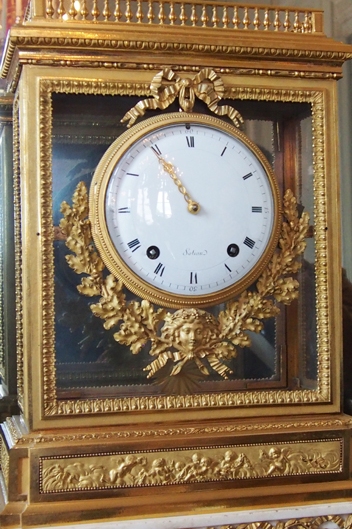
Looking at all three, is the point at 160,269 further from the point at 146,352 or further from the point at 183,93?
the point at 183,93

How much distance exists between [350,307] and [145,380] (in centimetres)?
45

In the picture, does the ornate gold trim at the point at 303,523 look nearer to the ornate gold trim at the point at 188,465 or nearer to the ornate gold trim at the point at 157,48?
the ornate gold trim at the point at 188,465

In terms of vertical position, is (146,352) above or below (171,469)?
above

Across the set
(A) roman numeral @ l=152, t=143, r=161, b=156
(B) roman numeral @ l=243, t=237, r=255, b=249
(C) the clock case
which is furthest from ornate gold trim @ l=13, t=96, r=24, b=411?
(B) roman numeral @ l=243, t=237, r=255, b=249

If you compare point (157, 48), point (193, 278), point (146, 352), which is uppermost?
point (157, 48)

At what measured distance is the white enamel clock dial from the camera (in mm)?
1104

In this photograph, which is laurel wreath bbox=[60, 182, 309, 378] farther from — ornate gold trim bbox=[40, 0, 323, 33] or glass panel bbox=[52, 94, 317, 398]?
ornate gold trim bbox=[40, 0, 323, 33]

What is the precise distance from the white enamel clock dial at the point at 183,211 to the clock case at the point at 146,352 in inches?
1.5

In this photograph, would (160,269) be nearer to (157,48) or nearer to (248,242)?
(248,242)

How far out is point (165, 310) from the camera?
3.70ft

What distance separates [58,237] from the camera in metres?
1.10

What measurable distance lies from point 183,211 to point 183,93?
7.4 inches

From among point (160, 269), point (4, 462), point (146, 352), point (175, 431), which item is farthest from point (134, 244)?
point (4, 462)

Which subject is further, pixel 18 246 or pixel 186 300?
pixel 18 246
